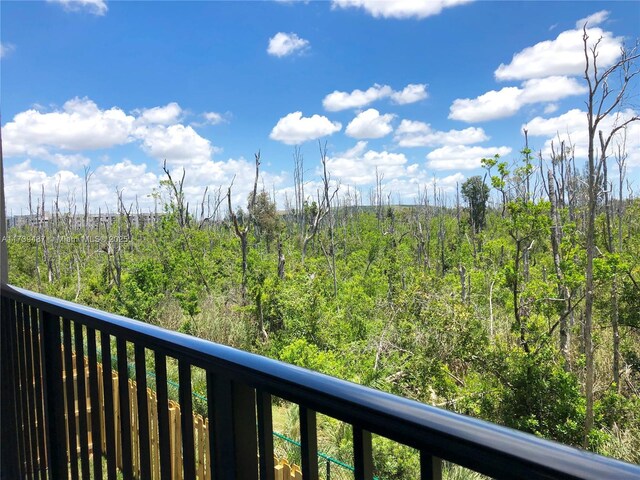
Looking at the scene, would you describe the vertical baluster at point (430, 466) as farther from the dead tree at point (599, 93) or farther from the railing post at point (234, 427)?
the dead tree at point (599, 93)

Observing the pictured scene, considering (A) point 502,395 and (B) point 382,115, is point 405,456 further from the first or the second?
(B) point 382,115

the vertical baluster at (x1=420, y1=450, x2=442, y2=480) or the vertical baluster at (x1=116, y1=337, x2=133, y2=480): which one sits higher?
the vertical baluster at (x1=420, y1=450, x2=442, y2=480)

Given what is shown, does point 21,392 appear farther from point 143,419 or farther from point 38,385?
point 143,419

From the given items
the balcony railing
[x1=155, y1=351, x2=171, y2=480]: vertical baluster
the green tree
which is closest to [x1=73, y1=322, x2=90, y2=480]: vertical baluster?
the balcony railing

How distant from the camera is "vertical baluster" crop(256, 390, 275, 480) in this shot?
0.66m

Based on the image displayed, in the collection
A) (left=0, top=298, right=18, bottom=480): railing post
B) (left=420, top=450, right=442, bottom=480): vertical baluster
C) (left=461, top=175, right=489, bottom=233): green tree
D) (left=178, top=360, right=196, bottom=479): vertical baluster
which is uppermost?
(left=461, top=175, right=489, bottom=233): green tree

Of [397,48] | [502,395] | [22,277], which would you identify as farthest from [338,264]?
[397,48]

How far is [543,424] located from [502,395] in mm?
612

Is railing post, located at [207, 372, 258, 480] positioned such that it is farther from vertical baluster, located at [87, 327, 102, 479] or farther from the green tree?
the green tree

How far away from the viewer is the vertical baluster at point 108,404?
104 centimetres

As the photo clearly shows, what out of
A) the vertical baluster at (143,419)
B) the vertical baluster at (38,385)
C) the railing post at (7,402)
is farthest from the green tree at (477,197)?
the vertical baluster at (143,419)

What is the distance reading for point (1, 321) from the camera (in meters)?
1.73

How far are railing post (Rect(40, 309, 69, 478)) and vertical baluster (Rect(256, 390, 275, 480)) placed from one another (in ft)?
3.10

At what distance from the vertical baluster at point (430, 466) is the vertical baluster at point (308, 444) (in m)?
0.17
